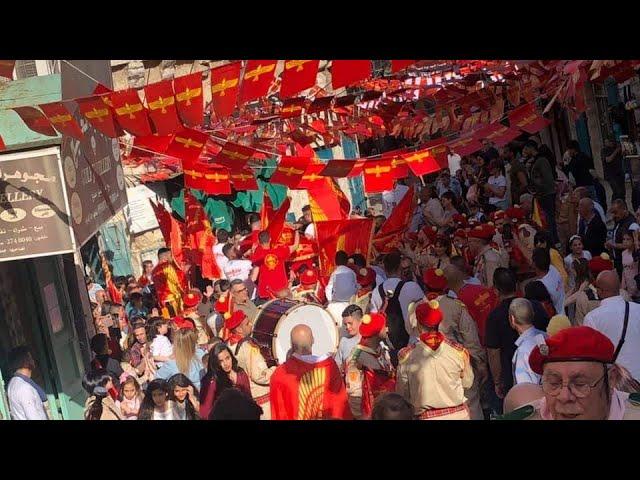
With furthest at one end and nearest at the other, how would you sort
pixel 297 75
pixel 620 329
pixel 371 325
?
pixel 297 75 < pixel 371 325 < pixel 620 329

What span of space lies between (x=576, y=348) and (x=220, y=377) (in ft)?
12.4

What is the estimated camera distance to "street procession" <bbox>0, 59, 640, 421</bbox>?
8477 millimetres

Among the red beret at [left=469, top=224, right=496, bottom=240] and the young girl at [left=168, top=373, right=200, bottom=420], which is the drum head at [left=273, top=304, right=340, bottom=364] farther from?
the red beret at [left=469, top=224, right=496, bottom=240]

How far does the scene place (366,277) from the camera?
11.7 metres

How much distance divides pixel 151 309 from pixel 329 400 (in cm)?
635

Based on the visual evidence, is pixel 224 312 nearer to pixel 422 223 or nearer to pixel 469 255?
pixel 469 255

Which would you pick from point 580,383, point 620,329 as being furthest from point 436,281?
point 580,383

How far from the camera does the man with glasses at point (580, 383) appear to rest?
21.5 ft

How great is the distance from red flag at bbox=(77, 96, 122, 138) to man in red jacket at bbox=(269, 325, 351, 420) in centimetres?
240

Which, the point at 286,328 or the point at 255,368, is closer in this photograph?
the point at 255,368

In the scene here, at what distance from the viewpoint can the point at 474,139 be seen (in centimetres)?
1309

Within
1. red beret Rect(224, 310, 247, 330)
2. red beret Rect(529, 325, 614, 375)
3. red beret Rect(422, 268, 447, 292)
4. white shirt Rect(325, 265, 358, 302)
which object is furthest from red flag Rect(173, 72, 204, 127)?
red beret Rect(529, 325, 614, 375)

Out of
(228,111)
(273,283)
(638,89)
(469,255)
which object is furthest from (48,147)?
(638,89)

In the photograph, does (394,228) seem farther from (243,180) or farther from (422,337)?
(422,337)
